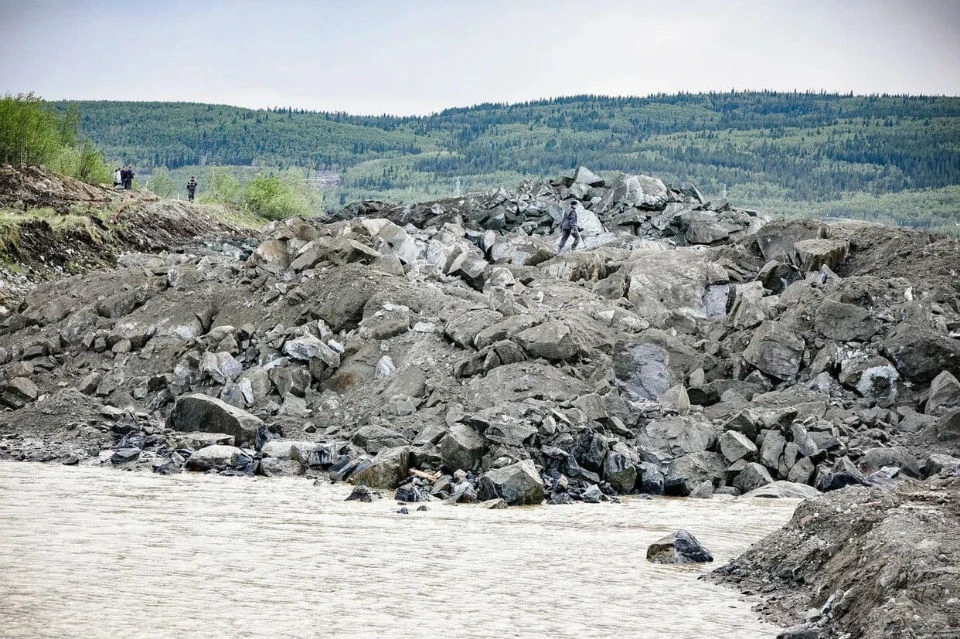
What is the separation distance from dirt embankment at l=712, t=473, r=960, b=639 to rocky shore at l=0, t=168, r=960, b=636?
14.7 inches

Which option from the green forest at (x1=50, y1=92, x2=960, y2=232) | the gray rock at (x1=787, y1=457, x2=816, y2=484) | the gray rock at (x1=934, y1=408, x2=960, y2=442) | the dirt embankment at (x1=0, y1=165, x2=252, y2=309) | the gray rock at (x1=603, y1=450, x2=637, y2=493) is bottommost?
the gray rock at (x1=603, y1=450, x2=637, y2=493)

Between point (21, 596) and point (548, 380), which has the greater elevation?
point (548, 380)

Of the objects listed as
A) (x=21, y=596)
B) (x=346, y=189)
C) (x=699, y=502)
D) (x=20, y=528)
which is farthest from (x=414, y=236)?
(x=346, y=189)

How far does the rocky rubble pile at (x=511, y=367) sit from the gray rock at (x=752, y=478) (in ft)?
0.09

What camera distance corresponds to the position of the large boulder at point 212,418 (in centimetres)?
1401

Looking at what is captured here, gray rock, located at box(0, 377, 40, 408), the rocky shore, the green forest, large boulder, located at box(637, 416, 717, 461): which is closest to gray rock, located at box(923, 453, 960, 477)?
the rocky shore

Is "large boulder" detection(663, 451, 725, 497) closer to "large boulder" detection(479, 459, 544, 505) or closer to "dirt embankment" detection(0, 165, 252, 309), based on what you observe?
"large boulder" detection(479, 459, 544, 505)

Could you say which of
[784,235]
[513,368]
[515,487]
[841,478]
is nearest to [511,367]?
[513,368]

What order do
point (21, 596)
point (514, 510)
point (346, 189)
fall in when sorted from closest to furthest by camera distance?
point (21, 596) → point (514, 510) → point (346, 189)

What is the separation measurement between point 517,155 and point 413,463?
140113mm

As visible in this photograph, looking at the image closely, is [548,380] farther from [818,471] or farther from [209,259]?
[209,259]

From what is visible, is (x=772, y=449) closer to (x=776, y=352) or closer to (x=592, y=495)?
(x=592, y=495)

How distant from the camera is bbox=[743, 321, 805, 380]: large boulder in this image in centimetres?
1531

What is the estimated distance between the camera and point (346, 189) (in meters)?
148
